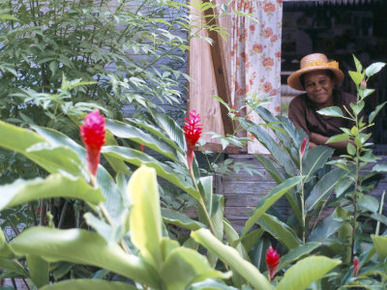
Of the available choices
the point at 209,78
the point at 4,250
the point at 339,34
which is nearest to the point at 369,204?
the point at 4,250

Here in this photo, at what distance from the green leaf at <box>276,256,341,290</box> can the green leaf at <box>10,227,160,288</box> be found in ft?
0.96

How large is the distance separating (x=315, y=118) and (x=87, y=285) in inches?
104

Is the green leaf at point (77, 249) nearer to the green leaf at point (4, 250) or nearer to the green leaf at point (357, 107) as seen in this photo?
the green leaf at point (4, 250)

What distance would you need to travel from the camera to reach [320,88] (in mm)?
3445

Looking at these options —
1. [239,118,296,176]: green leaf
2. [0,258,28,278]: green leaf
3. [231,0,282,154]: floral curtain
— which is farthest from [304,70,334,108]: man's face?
[0,258,28,278]: green leaf

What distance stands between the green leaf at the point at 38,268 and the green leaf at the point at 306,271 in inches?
20.8

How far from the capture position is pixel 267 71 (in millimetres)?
4391

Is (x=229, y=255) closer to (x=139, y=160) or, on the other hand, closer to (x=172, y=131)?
(x=139, y=160)

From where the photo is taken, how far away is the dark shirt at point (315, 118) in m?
3.26

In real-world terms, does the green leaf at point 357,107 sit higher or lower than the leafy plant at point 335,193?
higher

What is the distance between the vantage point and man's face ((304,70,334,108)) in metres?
3.44

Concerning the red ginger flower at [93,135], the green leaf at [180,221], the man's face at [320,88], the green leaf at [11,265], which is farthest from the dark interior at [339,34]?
the red ginger flower at [93,135]

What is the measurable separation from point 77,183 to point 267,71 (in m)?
3.77

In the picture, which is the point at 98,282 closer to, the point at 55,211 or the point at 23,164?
the point at 23,164
